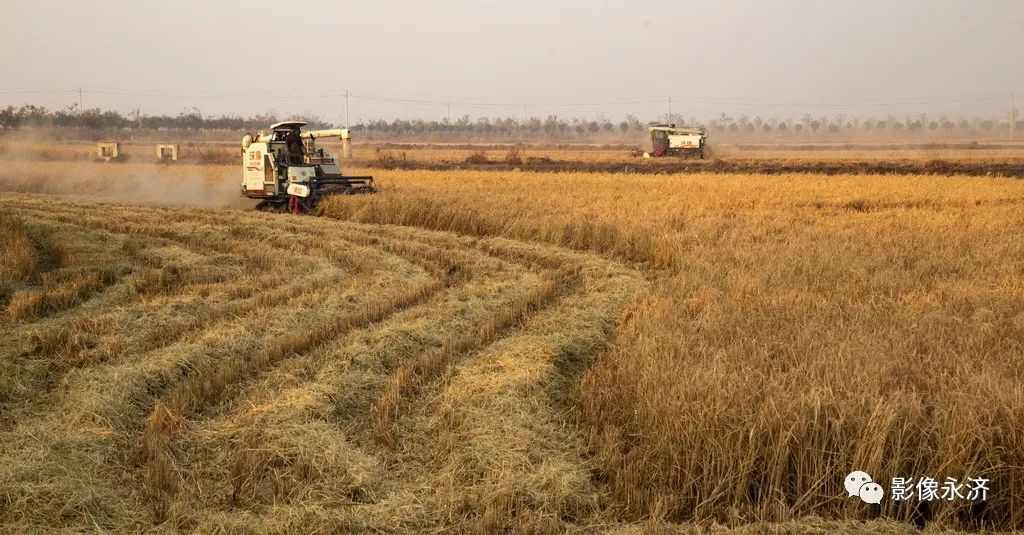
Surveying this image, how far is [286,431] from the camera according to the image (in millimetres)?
5727

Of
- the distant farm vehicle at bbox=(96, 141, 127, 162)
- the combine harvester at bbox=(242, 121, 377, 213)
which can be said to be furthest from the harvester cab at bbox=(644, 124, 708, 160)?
the combine harvester at bbox=(242, 121, 377, 213)

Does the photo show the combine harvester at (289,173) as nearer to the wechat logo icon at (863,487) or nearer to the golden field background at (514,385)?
the golden field background at (514,385)

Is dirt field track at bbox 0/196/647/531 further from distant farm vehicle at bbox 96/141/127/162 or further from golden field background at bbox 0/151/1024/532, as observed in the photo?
distant farm vehicle at bbox 96/141/127/162

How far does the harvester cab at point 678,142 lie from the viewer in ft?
171

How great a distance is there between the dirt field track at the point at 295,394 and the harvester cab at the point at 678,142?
1624 inches

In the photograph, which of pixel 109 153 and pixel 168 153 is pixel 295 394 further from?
pixel 168 153

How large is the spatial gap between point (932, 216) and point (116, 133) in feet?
270

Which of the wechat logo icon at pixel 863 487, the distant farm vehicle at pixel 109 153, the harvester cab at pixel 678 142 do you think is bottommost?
the wechat logo icon at pixel 863 487

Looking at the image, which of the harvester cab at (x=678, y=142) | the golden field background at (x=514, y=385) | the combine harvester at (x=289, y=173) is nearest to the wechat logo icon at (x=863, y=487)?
the golden field background at (x=514, y=385)

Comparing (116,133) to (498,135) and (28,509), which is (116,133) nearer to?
Result: (498,135)

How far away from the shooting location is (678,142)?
52.3m

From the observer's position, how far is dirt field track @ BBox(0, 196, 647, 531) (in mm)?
4863

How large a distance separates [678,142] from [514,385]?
4764cm

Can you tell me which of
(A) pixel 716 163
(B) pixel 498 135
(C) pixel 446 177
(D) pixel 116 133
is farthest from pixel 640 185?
(B) pixel 498 135
